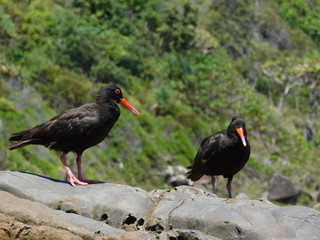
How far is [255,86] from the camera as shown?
3004 inches

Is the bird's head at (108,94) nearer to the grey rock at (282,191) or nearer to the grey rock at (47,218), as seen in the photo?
the grey rock at (47,218)

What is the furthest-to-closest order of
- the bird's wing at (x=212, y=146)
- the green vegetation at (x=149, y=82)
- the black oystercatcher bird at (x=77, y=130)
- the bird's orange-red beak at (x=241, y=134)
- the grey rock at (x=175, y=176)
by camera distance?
the grey rock at (x=175, y=176) < the green vegetation at (x=149, y=82) < the bird's wing at (x=212, y=146) < the bird's orange-red beak at (x=241, y=134) < the black oystercatcher bird at (x=77, y=130)

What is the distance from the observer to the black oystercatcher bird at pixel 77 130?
36.4 ft

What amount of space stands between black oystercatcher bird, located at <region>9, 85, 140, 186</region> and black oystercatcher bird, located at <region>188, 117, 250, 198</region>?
2622mm

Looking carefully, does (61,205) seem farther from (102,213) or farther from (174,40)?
(174,40)

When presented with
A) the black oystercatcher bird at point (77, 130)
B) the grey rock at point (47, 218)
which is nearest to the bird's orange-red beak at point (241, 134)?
the black oystercatcher bird at point (77, 130)

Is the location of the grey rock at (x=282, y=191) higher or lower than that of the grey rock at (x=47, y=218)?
lower

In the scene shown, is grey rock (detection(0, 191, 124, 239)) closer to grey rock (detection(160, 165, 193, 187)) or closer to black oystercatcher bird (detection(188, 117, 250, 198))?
black oystercatcher bird (detection(188, 117, 250, 198))

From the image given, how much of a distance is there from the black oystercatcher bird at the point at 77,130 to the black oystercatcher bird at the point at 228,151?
262 cm

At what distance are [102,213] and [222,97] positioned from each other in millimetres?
43726

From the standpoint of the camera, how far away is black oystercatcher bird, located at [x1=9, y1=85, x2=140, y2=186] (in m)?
11.1

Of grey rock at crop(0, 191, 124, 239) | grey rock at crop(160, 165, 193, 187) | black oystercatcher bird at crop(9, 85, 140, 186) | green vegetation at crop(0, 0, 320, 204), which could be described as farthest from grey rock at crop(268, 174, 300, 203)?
grey rock at crop(0, 191, 124, 239)

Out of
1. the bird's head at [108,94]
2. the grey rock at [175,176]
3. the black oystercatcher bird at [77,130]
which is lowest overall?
the grey rock at [175,176]

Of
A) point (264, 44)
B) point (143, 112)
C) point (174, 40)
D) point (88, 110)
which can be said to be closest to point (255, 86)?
point (264, 44)
